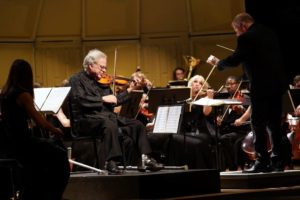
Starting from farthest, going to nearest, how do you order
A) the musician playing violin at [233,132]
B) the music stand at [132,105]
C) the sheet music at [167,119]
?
the musician playing violin at [233,132] < the music stand at [132,105] < the sheet music at [167,119]

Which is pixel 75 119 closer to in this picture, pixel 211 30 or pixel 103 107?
pixel 103 107

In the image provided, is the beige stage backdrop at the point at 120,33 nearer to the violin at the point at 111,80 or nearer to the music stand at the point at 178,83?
the music stand at the point at 178,83

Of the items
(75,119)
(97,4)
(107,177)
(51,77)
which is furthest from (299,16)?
(107,177)

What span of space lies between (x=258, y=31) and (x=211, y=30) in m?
4.69

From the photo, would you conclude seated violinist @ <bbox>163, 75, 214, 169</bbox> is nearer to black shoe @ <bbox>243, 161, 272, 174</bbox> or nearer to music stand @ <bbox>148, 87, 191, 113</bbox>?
music stand @ <bbox>148, 87, 191, 113</bbox>

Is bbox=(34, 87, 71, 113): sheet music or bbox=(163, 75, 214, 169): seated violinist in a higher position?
bbox=(34, 87, 71, 113): sheet music

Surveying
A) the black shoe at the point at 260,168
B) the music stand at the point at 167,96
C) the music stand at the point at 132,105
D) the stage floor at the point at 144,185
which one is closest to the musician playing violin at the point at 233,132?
the music stand at the point at 167,96

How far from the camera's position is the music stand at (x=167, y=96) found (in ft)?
20.8

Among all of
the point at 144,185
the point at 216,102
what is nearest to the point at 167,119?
the point at 216,102

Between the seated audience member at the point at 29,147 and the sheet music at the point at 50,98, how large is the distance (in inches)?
42.2

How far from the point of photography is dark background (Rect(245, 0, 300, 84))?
9.47m

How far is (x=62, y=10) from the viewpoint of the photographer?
10.2m

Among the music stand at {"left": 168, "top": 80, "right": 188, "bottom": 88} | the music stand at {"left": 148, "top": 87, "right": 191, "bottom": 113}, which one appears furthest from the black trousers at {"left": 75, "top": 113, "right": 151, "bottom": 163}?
the music stand at {"left": 168, "top": 80, "right": 188, "bottom": 88}

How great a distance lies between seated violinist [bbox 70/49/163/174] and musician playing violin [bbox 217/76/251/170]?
1.27 m
